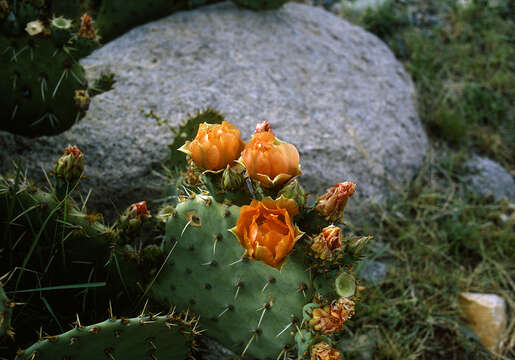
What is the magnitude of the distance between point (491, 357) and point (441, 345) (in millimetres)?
194

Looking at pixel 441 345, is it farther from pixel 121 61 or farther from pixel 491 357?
pixel 121 61

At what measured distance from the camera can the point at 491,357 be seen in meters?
1.83

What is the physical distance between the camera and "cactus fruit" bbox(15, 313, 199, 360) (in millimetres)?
1012

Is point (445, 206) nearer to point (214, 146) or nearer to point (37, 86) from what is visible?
point (214, 146)

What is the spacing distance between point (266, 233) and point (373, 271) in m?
1.17

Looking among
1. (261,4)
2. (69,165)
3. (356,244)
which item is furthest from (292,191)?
(261,4)

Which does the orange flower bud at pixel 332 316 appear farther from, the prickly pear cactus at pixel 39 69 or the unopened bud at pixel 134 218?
the prickly pear cactus at pixel 39 69

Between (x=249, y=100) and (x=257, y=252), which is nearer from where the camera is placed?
(x=257, y=252)

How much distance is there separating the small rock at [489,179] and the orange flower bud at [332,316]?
1718 millimetres

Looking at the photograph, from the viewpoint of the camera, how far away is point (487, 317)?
1886mm

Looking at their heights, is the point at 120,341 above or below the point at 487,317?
above

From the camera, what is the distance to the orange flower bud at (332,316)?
0.98 m

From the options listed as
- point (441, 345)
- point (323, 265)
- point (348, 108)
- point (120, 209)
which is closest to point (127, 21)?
point (120, 209)

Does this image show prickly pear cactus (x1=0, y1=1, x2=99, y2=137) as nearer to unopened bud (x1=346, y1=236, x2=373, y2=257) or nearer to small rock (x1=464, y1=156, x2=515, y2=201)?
unopened bud (x1=346, y1=236, x2=373, y2=257)
